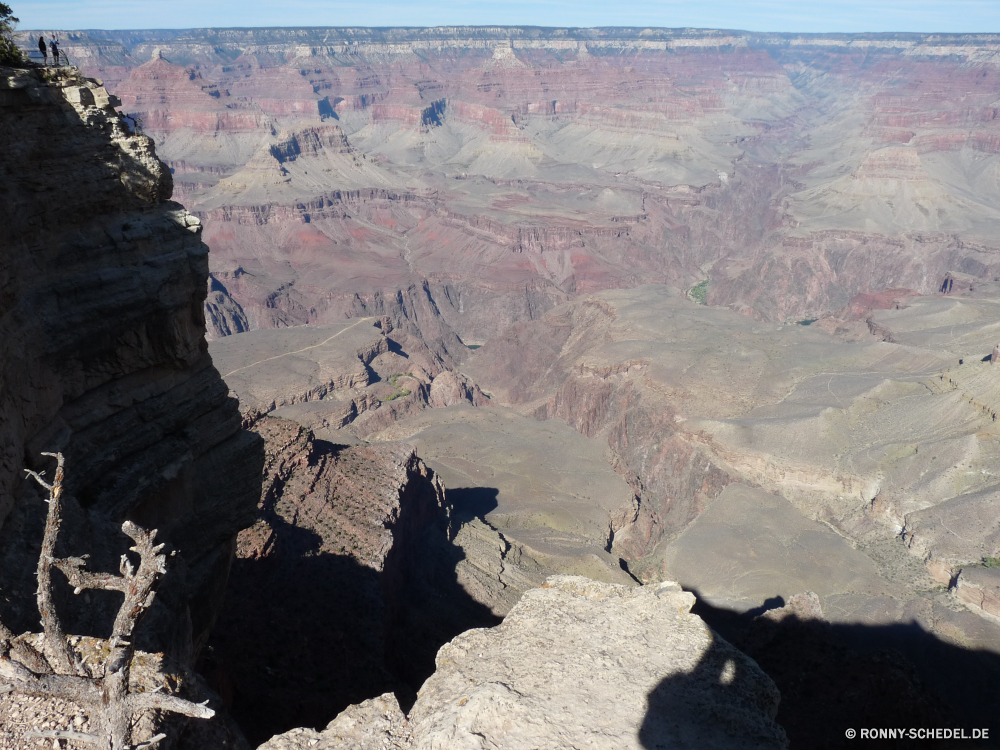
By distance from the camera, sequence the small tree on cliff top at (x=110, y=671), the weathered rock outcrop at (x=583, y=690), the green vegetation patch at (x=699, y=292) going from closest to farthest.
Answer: the small tree on cliff top at (x=110, y=671), the weathered rock outcrop at (x=583, y=690), the green vegetation patch at (x=699, y=292)

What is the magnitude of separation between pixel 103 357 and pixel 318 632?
1304 centimetres

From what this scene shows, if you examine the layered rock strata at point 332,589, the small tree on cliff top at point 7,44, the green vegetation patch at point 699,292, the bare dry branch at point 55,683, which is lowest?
the green vegetation patch at point 699,292

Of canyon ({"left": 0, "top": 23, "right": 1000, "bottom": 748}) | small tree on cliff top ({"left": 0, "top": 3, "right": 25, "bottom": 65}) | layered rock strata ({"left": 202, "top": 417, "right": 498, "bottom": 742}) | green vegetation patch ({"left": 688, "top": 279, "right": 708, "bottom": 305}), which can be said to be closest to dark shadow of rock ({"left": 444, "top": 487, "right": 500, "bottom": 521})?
canyon ({"left": 0, "top": 23, "right": 1000, "bottom": 748})

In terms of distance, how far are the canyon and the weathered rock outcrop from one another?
77 mm

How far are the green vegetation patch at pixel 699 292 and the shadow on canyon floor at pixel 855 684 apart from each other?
311ft

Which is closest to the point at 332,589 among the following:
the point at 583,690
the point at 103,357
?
the point at 103,357

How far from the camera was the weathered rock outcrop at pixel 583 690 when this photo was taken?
14812 millimetres

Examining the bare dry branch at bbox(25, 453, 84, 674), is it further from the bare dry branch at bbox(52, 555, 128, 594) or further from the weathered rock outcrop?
the weathered rock outcrop

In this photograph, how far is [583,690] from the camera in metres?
16.2

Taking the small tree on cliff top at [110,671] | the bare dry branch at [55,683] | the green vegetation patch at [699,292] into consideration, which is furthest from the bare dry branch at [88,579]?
the green vegetation patch at [699,292]

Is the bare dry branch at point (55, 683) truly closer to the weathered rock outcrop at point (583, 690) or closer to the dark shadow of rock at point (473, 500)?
the weathered rock outcrop at point (583, 690)

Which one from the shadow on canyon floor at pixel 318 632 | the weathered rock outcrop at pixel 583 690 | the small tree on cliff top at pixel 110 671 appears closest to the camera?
the small tree on cliff top at pixel 110 671

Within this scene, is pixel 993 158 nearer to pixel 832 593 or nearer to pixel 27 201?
pixel 832 593

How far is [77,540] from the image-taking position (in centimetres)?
1591
